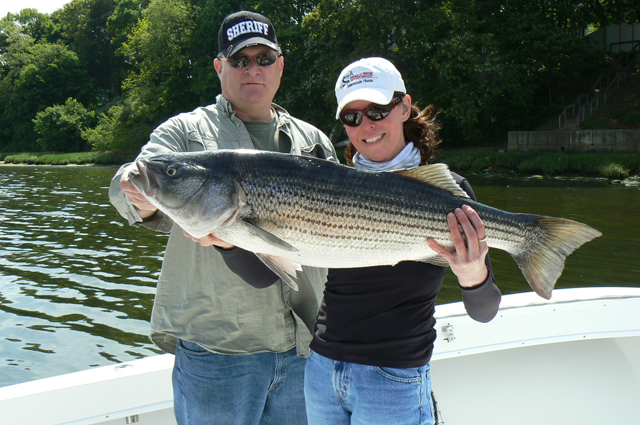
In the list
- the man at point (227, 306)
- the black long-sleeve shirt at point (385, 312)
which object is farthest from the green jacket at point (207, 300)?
the black long-sleeve shirt at point (385, 312)

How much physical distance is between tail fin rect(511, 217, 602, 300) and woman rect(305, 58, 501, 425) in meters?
0.26

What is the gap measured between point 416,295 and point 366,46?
30313 millimetres

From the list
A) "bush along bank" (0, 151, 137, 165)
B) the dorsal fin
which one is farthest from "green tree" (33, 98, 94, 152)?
the dorsal fin

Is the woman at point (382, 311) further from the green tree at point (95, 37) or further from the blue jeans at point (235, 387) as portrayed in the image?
the green tree at point (95, 37)

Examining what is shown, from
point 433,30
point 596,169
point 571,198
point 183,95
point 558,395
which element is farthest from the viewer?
point 183,95

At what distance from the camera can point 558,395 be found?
3.78 metres

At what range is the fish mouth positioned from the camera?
7.70ft

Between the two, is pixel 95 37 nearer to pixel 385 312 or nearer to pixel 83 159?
pixel 83 159

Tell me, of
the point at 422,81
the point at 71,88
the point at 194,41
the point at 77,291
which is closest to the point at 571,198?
the point at 422,81

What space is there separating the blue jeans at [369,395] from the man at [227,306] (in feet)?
1.78

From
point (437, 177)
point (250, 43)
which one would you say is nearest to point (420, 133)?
point (437, 177)

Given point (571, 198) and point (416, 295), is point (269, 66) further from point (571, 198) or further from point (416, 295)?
point (571, 198)

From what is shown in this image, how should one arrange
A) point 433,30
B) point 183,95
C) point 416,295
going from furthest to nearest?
point 183,95, point 433,30, point 416,295

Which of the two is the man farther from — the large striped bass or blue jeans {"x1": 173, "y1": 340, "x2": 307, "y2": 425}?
the large striped bass
